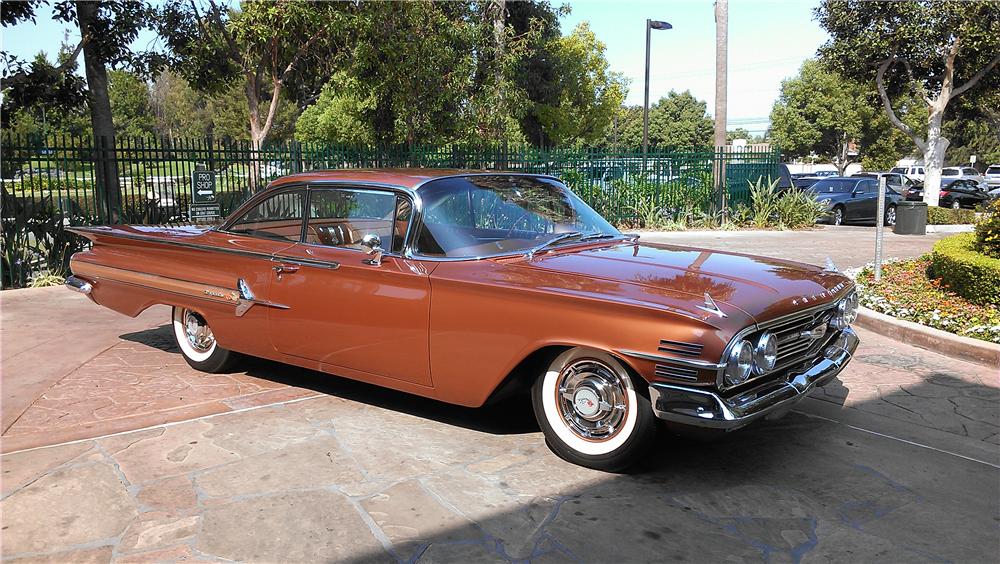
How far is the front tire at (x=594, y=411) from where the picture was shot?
3773mm

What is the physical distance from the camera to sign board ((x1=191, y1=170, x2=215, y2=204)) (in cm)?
1151

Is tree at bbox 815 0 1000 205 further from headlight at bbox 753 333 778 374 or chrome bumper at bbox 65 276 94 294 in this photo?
chrome bumper at bbox 65 276 94 294


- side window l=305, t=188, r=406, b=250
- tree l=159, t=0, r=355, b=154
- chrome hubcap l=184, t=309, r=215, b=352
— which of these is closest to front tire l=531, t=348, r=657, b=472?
side window l=305, t=188, r=406, b=250

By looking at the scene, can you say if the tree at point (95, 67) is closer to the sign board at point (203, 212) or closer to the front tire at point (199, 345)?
the sign board at point (203, 212)

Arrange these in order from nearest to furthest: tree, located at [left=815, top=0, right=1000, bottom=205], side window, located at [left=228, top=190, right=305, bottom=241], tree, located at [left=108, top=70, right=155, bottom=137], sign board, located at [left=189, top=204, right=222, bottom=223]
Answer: side window, located at [left=228, top=190, right=305, bottom=241]
sign board, located at [left=189, top=204, right=222, bottom=223]
tree, located at [left=815, top=0, right=1000, bottom=205]
tree, located at [left=108, top=70, right=155, bottom=137]

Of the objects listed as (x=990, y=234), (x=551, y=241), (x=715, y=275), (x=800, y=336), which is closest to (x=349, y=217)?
(x=551, y=241)

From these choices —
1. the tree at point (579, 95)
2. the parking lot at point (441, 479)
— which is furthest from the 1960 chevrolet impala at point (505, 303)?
the tree at point (579, 95)

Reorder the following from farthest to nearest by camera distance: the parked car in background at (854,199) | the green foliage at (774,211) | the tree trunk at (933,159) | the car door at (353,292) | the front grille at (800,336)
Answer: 1. the tree trunk at (933,159)
2. the parked car in background at (854,199)
3. the green foliage at (774,211)
4. the car door at (353,292)
5. the front grille at (800,336)

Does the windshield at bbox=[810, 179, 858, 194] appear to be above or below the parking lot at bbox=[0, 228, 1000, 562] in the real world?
above

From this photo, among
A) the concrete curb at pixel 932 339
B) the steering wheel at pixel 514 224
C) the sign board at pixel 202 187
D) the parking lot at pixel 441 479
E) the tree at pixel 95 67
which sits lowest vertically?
the parking lot at pixel 441 479

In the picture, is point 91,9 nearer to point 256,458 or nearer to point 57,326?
point 57,326

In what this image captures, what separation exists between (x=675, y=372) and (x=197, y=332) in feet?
12.9

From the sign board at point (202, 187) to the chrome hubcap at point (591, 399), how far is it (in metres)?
9.08

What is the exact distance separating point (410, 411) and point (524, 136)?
3429cm
